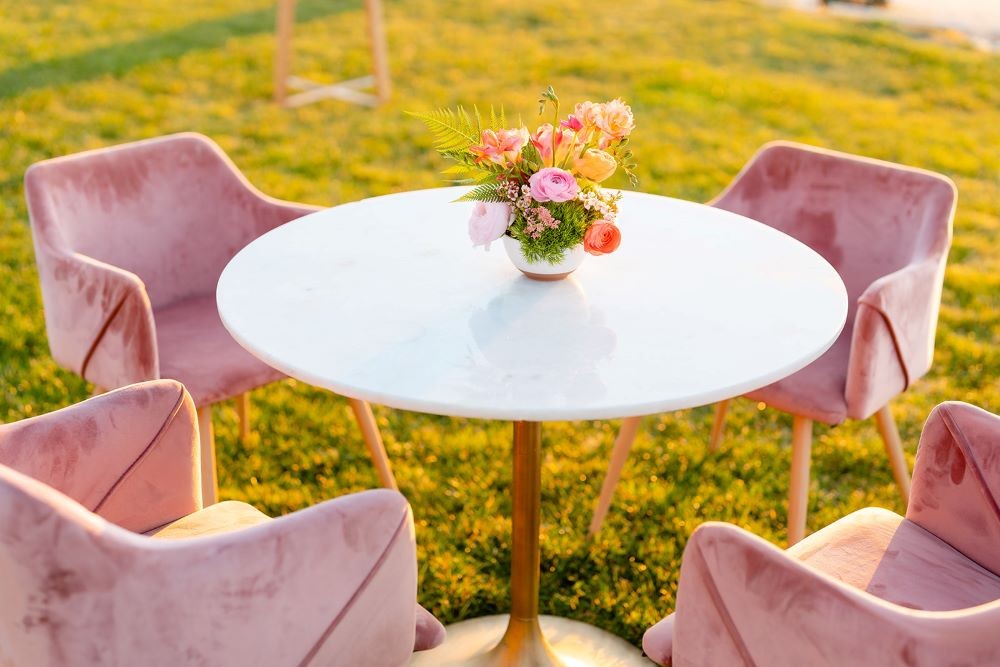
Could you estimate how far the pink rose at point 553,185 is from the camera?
1841 mm

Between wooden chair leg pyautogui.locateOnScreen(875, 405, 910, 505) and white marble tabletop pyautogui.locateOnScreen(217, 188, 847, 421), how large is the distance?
0.61 metres

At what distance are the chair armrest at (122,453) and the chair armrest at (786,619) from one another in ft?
2.79

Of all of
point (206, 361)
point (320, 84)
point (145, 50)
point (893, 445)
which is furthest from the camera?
point (145, 50)

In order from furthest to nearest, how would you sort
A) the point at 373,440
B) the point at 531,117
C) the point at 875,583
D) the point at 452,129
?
the point at 531,117 → the point at 373,440 → the point at 452,129 → the point at 875,583

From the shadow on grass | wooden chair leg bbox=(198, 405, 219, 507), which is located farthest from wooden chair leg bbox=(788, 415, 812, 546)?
the shadow on grass

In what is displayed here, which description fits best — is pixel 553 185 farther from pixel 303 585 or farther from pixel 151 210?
pixel 151 210

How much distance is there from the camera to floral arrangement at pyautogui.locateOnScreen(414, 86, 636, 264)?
1889 mm

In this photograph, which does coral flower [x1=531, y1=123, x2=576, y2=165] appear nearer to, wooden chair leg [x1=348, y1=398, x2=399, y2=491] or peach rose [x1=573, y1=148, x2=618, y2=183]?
peach rose [x1=573, y1=148, x2=618, y2=183]

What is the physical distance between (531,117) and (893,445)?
338cm

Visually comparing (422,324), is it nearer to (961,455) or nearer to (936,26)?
(961,455)

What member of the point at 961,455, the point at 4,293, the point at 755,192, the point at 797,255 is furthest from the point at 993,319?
the point at 4,293

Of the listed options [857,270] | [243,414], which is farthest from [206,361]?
[857,270]

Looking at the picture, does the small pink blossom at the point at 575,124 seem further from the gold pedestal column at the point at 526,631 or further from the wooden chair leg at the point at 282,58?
the wooden chair leg at the point at 282,58

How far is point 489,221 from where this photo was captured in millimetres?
1888
